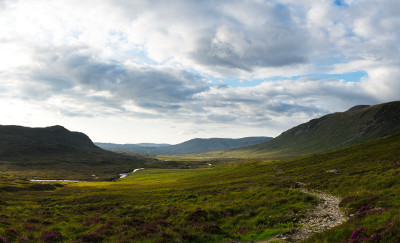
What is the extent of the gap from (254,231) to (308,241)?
20.8 ft

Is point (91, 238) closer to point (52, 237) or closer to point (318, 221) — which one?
point (52, 237)

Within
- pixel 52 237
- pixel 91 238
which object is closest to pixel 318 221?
pixel 91 238

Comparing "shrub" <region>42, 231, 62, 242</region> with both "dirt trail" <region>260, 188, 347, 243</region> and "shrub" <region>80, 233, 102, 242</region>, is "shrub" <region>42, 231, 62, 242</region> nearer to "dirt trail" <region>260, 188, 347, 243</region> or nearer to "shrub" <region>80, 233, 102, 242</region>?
"shrub" <region>80, 233, 102, 242</region>

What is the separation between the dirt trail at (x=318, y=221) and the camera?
1700cm

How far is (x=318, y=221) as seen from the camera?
66.3 feet

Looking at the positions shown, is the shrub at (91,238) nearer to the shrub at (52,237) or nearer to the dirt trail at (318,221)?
the shrub at (52,237)

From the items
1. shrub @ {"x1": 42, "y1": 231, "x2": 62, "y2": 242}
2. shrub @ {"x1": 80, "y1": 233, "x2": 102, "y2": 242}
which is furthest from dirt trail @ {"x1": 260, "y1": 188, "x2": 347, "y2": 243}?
shrub @ {"x1": 42, "y1": 231, "x2": 62, "y2": 242}

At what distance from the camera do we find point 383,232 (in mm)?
11164

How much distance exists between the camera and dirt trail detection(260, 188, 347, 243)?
17000 millimetres

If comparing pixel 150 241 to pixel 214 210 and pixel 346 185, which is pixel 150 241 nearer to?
pixel 214 210

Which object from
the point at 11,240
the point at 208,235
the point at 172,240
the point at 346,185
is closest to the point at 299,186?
the point at 346,185

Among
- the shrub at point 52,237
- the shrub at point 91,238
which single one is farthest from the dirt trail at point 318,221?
the shrub at point 52,237

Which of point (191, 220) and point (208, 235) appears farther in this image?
point (191, 220)

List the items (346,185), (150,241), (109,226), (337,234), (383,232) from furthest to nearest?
(346,185), (109,226), (150,241), (337,234), (383,232)
